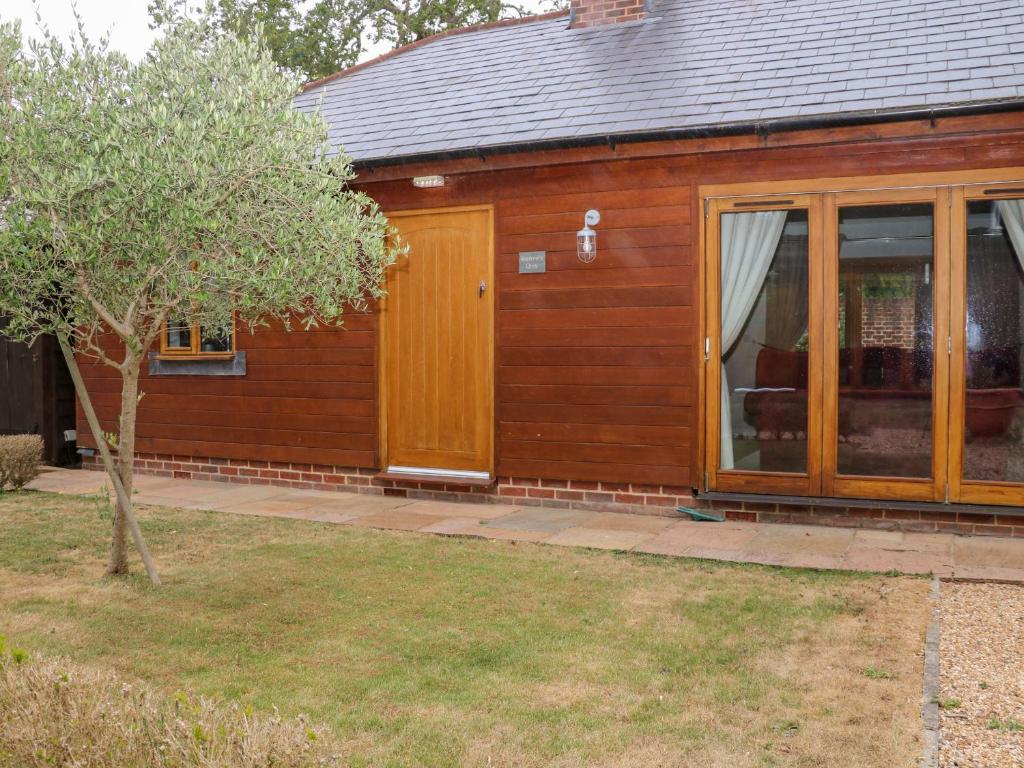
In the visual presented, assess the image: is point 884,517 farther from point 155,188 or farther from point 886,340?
point 155,188

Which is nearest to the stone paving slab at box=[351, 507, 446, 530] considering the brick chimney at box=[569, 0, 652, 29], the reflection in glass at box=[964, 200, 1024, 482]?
the reflection in glass at box=[964, 200, 1024, 482]

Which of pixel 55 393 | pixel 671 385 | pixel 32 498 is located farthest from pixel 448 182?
pixel 55 393

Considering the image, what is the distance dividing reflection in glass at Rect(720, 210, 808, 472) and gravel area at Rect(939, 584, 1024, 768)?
2.06 metres

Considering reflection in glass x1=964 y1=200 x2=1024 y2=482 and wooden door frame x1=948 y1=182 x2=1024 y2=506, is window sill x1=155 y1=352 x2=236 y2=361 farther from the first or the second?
reflection in glass x1=964 y1=200 x2=1024 y2=482

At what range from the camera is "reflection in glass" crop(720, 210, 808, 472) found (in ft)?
23.1

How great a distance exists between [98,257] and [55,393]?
728 cm

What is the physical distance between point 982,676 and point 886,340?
11.2ft

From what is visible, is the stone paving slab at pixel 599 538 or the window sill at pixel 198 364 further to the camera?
the window sill at pixel 198 364

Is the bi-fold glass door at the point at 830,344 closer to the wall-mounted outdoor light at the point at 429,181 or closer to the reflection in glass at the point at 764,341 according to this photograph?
the reflection in glass at the point at 764,341

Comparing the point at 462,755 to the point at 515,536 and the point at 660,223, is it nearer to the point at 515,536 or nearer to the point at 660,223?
the point at 515,536

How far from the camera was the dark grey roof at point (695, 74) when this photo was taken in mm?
6902

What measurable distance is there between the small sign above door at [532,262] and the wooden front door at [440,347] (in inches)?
12.9

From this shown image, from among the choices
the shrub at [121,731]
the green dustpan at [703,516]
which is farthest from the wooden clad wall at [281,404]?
the shrub at [121,731]

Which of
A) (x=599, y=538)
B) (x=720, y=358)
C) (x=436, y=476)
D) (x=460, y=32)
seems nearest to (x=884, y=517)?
(x=720, y=358)
